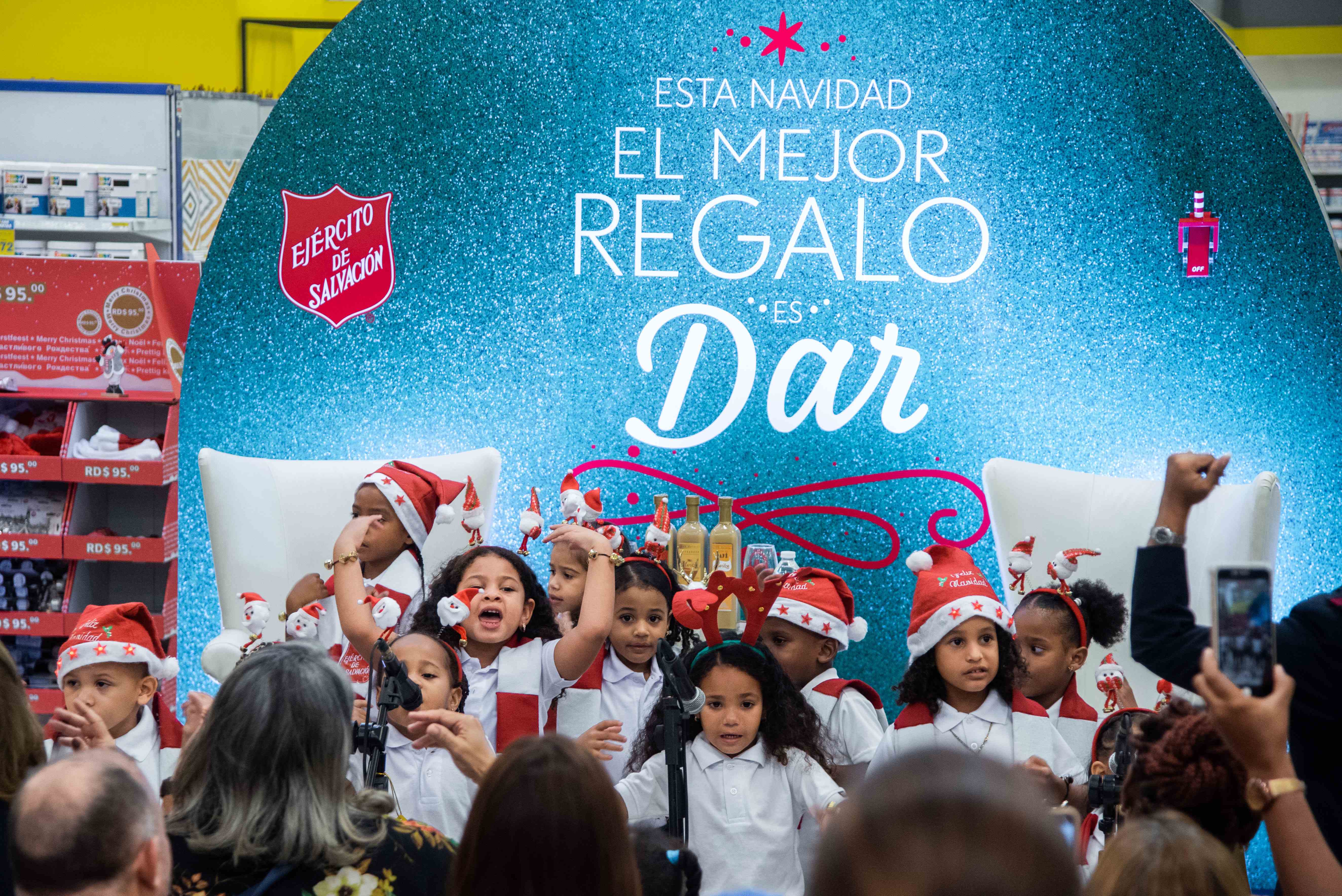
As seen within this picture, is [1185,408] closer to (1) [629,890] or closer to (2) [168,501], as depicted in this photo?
(1) [629,890]

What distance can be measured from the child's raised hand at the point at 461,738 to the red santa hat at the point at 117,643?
103cm

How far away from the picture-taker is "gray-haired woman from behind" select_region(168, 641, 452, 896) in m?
1.45

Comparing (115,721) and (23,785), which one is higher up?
(23,785)

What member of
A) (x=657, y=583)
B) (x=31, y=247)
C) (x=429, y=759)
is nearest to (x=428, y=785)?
(x=429, y=759)

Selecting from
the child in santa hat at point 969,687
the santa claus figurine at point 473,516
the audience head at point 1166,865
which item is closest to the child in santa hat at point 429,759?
the santa claus figurine at point 473,516

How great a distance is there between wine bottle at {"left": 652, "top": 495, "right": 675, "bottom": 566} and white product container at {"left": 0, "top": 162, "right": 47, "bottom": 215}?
3.70 m

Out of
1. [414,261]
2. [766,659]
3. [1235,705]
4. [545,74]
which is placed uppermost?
[545,74]

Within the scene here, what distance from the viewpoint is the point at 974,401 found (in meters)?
3.79

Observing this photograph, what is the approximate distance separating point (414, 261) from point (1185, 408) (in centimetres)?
238

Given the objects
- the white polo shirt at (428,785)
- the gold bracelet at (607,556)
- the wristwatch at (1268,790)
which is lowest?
the white polo shirt at (428,785)

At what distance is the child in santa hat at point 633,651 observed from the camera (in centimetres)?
290

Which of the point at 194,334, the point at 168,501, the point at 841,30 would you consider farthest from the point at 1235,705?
the point at 168,501

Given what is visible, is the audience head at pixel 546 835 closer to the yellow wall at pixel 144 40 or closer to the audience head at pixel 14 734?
the audience head at pixel 14 734

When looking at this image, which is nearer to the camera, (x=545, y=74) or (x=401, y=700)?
(x=401, y=700)
